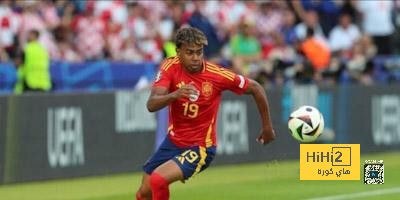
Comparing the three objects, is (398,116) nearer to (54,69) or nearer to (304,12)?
(304,12)

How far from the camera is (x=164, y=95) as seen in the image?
32.4 ft

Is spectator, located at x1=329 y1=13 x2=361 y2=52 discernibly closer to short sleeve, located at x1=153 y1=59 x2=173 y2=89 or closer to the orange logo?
the orange logo

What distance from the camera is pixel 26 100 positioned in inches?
613

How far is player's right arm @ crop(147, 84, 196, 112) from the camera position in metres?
9.59

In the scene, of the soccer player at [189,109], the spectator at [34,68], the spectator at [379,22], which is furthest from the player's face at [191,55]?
the spectator at [379,22]

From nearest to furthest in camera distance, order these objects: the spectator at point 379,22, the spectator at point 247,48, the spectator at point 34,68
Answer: the spectator at point 34,68 → the spectator at point 247,48 → the spectator at point 379,22

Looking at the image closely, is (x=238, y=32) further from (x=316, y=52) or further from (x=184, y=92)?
(x=184, y=92)

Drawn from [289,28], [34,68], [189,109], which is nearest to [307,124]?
[189,109]

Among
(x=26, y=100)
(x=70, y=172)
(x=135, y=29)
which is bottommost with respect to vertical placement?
(x=70, y=172)

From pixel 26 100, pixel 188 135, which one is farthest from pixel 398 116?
pixel 188 135

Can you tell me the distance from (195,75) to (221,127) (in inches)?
317

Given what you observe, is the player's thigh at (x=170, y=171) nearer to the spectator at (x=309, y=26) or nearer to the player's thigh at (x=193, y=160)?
the player's thigh at (x=193, y=160)

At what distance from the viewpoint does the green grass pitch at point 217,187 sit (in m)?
14.1

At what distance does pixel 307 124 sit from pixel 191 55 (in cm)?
274
